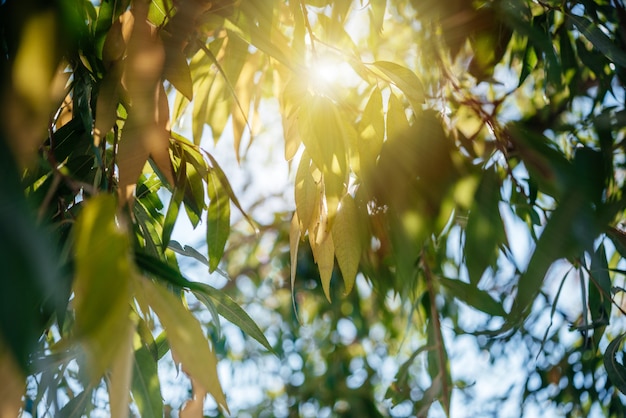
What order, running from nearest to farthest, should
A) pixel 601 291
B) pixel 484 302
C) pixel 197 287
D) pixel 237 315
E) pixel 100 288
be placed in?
pixel 100 288, pixel 197 287, pixel 237 315, pixel 601 291, pixel 484 302

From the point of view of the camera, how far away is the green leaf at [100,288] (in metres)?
0.35

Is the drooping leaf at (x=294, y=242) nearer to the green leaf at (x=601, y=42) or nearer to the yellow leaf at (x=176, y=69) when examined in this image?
the yellow leaf at (x=176, y=69)

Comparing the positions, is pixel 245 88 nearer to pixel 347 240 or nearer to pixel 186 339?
pixel 347 240

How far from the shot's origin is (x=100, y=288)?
0.36 m

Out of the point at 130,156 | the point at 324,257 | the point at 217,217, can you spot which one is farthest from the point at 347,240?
the point at 130,156

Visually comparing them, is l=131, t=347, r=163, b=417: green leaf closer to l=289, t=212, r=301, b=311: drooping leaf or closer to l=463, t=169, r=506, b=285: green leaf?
l=289, t=212, r=301, b=311: drooping leaf

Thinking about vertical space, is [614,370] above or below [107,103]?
below

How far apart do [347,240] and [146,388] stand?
0.79 ft

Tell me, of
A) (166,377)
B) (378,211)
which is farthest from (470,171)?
(166,377)

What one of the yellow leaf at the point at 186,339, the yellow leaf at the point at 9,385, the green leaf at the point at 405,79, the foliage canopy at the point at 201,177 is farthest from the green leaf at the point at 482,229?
the yellow leaf at the point at 9,385

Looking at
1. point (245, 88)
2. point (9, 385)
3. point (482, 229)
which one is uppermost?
point (245, 88)

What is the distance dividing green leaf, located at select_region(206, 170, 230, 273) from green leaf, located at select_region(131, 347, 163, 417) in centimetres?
13

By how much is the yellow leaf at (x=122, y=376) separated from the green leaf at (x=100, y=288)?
0.09 feet

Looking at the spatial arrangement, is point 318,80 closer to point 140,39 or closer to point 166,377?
point 140,39
